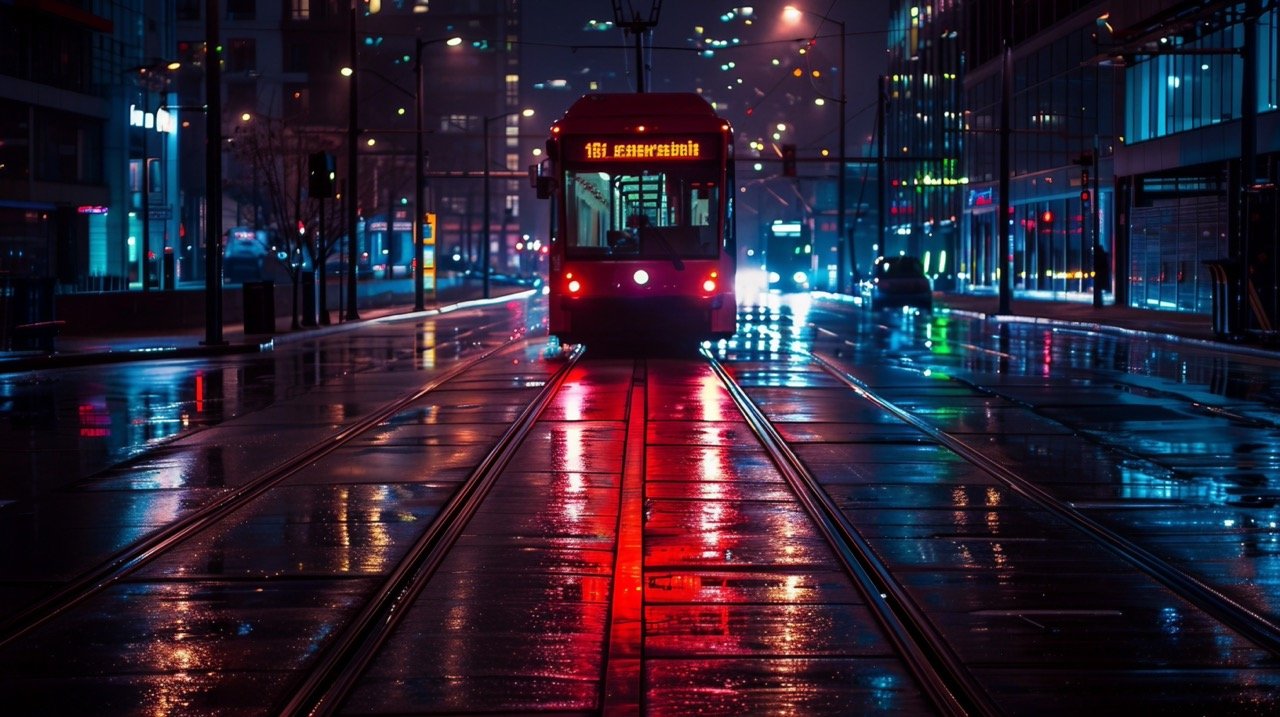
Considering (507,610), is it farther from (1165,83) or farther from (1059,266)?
(1059,266)

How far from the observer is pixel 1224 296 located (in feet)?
109

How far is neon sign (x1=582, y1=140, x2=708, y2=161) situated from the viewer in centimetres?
2706

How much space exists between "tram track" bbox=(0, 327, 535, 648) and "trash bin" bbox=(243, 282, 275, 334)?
20471mm

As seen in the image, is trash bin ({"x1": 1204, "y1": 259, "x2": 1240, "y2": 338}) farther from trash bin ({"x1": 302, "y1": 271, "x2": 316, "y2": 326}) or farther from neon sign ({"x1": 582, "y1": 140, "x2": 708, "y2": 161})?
trash bin ({"x1": 302, "y1": 271, "x2": 316, "y2": 326})

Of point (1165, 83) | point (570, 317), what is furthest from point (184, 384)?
point (1165, 83)

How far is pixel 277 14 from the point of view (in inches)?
4966

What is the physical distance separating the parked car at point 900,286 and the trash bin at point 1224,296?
847 inches

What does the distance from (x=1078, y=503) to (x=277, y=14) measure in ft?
398

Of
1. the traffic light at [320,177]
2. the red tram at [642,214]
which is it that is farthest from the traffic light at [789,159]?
the red tram at [642,214]

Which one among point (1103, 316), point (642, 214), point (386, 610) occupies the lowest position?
point (386, 610)

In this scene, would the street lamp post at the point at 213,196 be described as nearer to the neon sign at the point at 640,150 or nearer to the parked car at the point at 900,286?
the neon sign at the point at 640,150

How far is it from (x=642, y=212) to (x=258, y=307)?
13.6m

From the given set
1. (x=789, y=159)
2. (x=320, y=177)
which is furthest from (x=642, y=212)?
(x=789, y=159)

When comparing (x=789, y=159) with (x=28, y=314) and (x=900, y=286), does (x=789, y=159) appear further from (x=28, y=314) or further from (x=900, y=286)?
(x=28, y=314)
